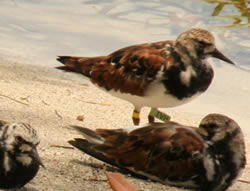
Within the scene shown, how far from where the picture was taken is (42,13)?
23.6 feet

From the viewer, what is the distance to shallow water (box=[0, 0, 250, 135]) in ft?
19.0

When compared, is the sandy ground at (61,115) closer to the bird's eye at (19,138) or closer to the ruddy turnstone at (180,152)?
the ruddy turnstone at (180,152)

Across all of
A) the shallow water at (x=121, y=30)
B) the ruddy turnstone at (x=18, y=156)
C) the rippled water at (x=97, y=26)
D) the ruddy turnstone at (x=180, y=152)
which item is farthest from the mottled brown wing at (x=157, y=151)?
the rippled water at (x=97, y=26)

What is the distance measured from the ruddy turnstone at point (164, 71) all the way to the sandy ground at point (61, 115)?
399 mm

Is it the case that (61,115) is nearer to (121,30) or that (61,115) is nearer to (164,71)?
(164,71)

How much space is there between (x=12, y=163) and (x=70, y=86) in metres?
2.53

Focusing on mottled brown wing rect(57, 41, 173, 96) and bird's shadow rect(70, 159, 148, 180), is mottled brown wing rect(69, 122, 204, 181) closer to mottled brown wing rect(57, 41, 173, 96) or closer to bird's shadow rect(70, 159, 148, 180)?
bird's shadow rect(70, 159, 148, 180)

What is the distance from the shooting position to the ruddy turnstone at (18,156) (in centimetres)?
266

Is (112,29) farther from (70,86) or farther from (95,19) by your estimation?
(70,86)

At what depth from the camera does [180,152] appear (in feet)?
9.89

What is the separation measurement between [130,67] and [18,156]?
4.25ft

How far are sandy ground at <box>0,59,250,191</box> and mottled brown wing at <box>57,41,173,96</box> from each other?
34 cm

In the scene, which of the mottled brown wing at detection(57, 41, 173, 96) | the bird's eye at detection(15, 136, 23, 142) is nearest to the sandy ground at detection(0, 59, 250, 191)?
the bird's eye at detection(15, 136, 23, 142)

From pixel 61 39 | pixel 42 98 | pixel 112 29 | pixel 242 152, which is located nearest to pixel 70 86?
pixel 42 98
